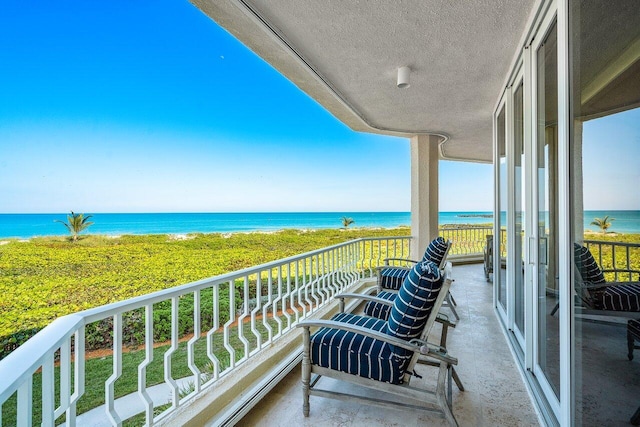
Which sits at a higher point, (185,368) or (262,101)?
(262,101)

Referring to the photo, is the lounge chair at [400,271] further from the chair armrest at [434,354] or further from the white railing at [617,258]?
the white railing at [617,258]

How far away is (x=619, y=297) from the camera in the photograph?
1.13 m

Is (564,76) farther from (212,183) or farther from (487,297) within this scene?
(212,183)

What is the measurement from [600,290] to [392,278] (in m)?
2.26

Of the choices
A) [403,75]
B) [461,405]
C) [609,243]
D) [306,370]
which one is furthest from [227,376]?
[403,75]

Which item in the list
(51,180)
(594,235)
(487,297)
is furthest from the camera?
(51,180)

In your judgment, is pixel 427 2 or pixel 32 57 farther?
pixel 32 57

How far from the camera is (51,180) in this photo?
12.3 m

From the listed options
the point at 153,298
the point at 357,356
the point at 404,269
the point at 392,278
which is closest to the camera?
the point at 153,298

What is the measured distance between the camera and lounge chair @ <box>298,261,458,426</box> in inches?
64.2

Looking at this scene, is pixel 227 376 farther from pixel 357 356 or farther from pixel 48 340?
pixel 48 340

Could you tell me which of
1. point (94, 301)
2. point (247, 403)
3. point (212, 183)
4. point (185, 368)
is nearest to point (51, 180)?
point (94, 301)

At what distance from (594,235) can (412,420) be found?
1.38m

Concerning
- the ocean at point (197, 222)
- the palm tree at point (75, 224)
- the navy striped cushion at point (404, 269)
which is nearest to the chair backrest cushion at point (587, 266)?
the navy striped cushion at point (404, 269)
